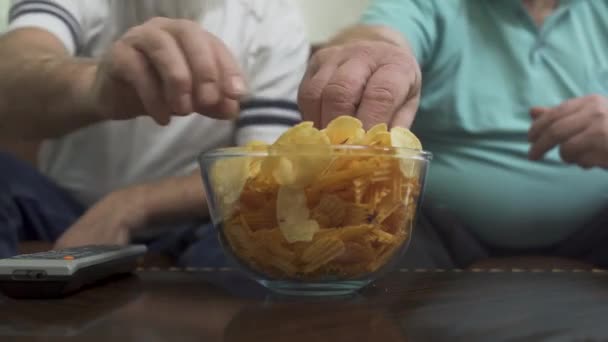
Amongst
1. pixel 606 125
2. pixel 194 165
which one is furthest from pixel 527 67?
pixel 194 165

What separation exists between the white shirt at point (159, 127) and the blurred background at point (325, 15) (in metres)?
0.55

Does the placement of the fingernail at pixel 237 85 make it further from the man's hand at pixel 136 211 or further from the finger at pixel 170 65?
the man's hand at pixel 136 211

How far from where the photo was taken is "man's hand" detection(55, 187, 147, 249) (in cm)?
74

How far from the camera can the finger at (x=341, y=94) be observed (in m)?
0.50

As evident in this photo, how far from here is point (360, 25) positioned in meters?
0.93

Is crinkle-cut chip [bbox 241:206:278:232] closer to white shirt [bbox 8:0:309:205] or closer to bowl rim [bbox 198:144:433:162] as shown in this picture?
bowl rim [bbox 198:144:433:162]

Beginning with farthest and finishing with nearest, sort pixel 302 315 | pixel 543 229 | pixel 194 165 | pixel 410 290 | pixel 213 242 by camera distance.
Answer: pixel 194 165 < pixel 543 229 < pixel 213 242 < pixel 410 290 < pixel 302 315

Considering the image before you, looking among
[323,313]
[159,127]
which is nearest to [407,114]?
[323,313]

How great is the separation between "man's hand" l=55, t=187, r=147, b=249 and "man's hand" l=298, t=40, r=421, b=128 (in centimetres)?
35

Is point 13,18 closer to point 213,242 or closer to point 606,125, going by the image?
point 213,242

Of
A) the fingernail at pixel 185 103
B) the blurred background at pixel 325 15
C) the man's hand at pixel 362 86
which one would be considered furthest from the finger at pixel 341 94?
the blurred background at pixel 325 15

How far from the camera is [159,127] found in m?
1.00

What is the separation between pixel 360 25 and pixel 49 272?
638mm

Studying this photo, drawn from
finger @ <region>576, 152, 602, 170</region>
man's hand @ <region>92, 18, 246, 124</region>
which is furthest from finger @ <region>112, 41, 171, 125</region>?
finger @ <region>576, 152, 602, 170</region>
